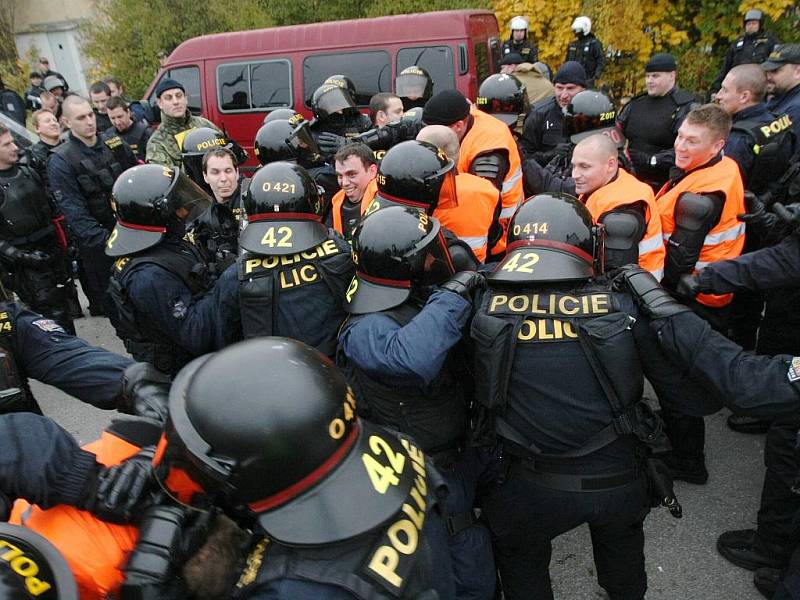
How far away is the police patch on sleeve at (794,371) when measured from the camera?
71.2 inches

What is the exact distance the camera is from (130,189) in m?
2.97

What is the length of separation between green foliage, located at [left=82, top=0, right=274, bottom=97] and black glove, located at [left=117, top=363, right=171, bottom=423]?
1186cm

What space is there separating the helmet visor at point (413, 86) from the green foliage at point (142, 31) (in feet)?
27.4

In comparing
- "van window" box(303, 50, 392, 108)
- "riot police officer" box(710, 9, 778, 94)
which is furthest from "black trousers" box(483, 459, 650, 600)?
"riot police officer" box(710, 9, 778, 94)

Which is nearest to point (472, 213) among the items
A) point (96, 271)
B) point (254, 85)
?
point (96, 271)

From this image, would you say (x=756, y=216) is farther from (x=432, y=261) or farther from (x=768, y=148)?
(x=432, y=261)

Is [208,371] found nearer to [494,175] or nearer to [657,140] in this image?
[494,175]

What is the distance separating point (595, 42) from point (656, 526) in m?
7.99

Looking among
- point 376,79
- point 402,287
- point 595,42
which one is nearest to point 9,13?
point 376,79

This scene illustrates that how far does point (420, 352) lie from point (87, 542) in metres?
1.09

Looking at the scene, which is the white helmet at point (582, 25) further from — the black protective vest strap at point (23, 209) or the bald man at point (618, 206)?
the black protective vest strap at point (23, 209)

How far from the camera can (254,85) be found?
325 inches

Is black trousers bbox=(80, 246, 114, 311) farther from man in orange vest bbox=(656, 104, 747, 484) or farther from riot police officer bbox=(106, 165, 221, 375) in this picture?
man in orange vest bbox=(656, 104, 747, 484)

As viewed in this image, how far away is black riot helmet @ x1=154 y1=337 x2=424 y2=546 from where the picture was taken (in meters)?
1.28
